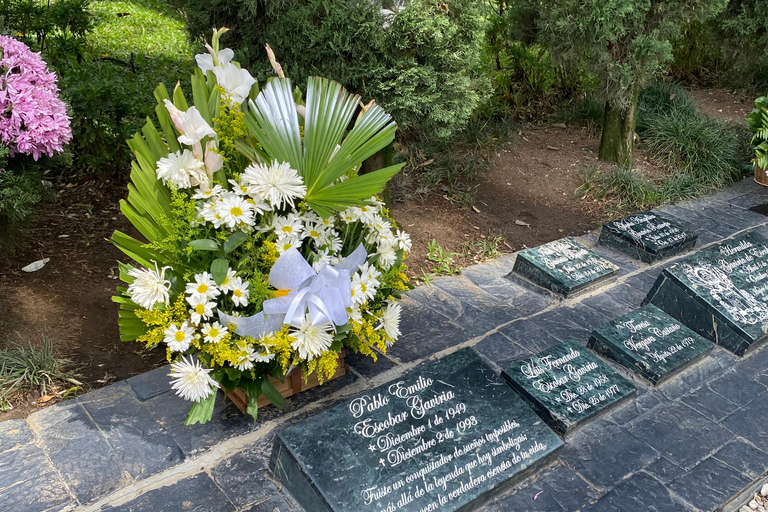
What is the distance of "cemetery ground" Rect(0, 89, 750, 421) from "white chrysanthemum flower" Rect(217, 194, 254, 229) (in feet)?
4.18

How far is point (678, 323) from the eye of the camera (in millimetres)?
3404

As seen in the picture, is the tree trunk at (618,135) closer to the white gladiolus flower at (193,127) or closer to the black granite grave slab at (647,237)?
the black granite grave slab at (647,237)

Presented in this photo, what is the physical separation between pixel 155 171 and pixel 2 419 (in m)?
1.33

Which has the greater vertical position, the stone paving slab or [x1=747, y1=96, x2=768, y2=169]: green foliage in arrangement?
[x1=747, y1=96, x2=768, y2=169]: green foliage in arrangement

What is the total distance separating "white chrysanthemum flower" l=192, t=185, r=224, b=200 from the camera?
2258 millimetres

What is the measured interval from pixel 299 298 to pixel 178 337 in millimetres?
450

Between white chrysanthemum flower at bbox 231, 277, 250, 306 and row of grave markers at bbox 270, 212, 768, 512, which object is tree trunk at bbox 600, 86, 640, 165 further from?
white chrysanthemum flower at bbox 231, 277, 250, 306

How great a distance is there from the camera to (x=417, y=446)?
7.76ft

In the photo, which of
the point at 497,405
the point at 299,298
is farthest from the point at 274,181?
the point at 497,405

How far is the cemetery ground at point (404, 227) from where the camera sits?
3.19 meters

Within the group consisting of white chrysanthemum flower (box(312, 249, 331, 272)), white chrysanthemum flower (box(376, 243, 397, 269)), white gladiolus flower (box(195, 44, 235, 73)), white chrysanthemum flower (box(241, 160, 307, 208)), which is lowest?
white chrysanthemum flower (box(376, 243, 397, 269))

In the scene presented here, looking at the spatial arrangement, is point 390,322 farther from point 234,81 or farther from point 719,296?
point 719,296

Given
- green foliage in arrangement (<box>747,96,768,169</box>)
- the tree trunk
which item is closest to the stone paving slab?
green foliage in arrangement (<box>747,96,768,169</box>)

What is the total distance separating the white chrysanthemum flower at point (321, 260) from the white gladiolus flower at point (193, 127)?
620mm
